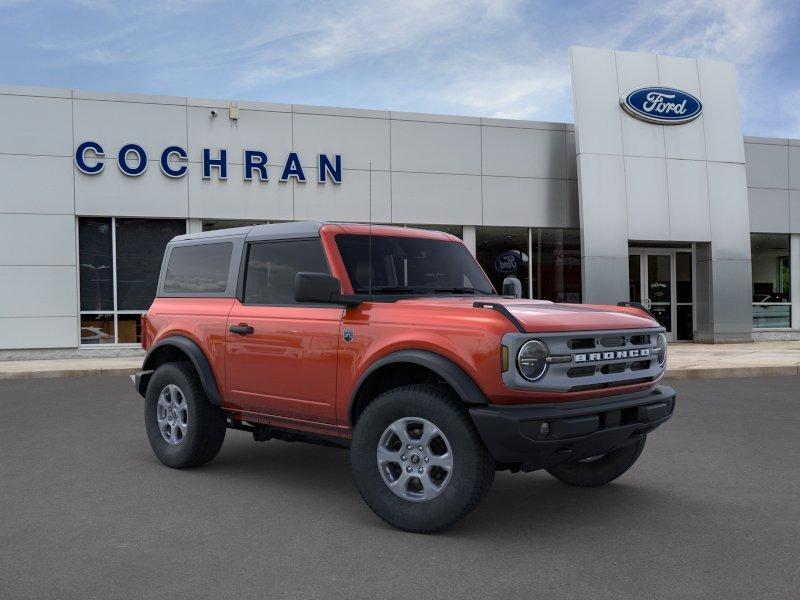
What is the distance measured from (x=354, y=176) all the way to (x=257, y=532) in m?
15.3

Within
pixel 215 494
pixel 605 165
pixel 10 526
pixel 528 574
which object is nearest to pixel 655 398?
pixel 528 574

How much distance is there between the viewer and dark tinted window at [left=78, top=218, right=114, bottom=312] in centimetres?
1794

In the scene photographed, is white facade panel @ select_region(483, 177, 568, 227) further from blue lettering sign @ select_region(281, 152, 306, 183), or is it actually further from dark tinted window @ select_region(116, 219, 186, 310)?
dark tinted window @ select_region(116, 219, 186, 310)

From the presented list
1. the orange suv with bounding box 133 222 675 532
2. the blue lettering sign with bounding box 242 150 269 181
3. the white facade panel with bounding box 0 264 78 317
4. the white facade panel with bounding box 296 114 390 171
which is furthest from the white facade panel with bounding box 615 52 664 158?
the orange suv with bounding box 133 222 675 532

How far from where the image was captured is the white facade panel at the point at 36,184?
17250 millimetres

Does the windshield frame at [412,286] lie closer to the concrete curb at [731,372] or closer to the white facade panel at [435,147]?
the concrete curb at [731,372]

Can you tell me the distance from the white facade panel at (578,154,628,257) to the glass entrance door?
5.62 feet

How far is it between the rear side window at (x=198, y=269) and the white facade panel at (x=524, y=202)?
13993 mm

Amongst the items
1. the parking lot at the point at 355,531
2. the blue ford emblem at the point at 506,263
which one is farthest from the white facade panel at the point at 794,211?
the parking lot at the point at 355,531

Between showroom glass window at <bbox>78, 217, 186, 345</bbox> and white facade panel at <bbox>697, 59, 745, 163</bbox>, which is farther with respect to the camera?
white facade panel at <bbox>697, 59, 745, 163</bbox>

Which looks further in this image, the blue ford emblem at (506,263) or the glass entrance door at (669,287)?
the glass entrance door at (669,287)

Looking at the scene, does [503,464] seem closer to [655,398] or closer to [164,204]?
[655,398]

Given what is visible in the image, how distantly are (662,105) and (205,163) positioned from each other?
11.8 meters

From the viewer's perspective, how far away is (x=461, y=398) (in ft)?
14.9
